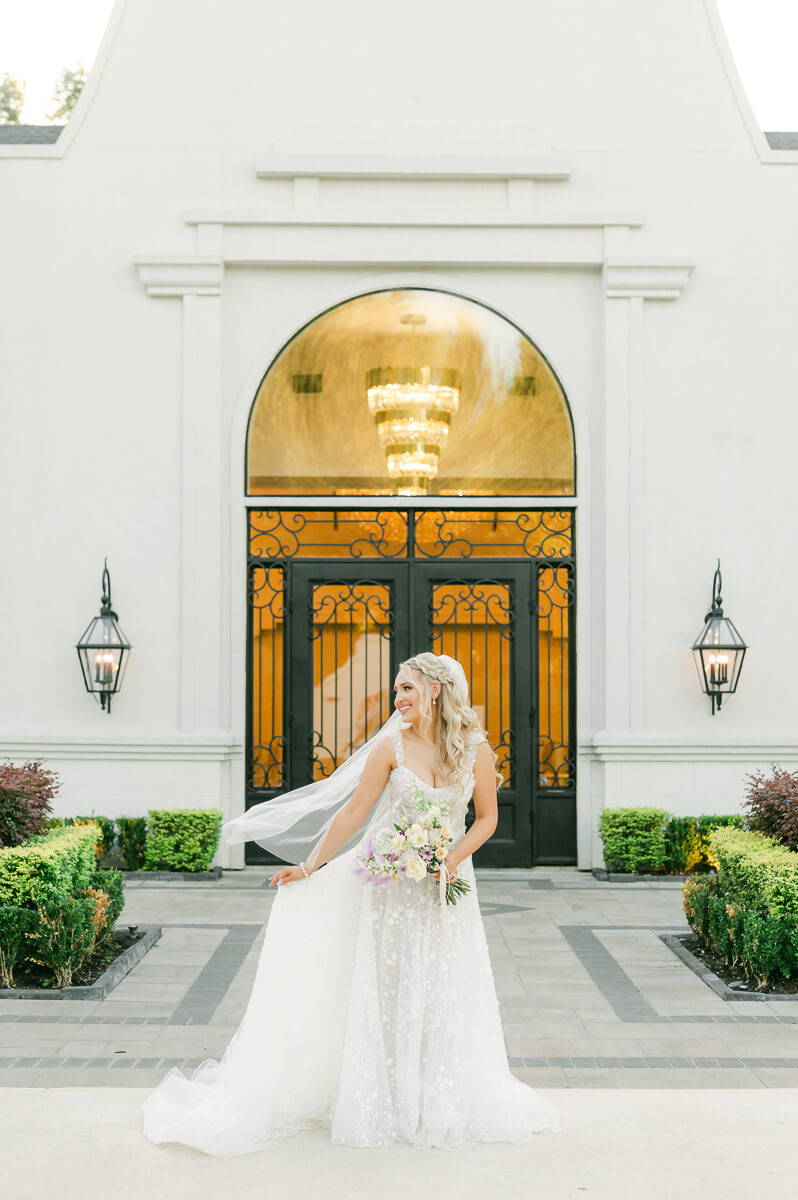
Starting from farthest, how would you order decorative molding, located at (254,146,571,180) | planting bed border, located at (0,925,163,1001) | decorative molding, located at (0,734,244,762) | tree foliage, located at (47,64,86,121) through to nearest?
tree foliage, located at (47,64,86,121), decorative molding, located at (254,146,571,180), decorative molding, located at (0,734,244,762), planting bed border, located at (0,925,163,1001)

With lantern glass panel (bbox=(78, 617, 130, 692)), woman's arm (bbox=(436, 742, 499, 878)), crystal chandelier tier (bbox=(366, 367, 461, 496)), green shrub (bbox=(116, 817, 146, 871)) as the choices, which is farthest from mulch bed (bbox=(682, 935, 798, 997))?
lantern glass panel (bbox=(78, 617, 130, 692))

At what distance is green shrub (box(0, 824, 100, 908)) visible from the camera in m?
7.45

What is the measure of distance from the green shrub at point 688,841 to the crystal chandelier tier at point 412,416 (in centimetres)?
401

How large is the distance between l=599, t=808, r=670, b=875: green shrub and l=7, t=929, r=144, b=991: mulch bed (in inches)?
191

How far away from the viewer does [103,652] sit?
11.8 m

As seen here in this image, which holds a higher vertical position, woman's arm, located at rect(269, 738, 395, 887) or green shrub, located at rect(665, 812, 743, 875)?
woman's arm, located at rect(269, 738, 395, 887)

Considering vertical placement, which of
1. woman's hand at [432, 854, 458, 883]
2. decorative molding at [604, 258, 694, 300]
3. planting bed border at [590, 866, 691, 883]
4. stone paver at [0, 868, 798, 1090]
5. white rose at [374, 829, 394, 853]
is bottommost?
stone paver at [0, 868, 798, 1090]

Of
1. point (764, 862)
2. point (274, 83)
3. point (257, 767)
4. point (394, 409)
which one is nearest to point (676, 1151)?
point (764, 862)

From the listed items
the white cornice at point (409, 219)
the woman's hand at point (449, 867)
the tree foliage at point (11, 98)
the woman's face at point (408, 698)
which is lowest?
the woman's hand at point (449, 867)

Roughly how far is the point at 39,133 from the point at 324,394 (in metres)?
4.35

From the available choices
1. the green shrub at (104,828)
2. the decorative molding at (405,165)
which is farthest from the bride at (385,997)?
the decorative molding at (405,165)

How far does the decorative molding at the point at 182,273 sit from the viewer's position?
12.1m

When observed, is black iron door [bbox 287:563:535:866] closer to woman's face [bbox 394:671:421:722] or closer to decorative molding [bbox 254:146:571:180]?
decorative molding [bbox 254:146:571:180]

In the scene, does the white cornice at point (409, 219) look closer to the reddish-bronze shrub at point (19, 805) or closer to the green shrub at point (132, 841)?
the green shrub at point (132, 841)
